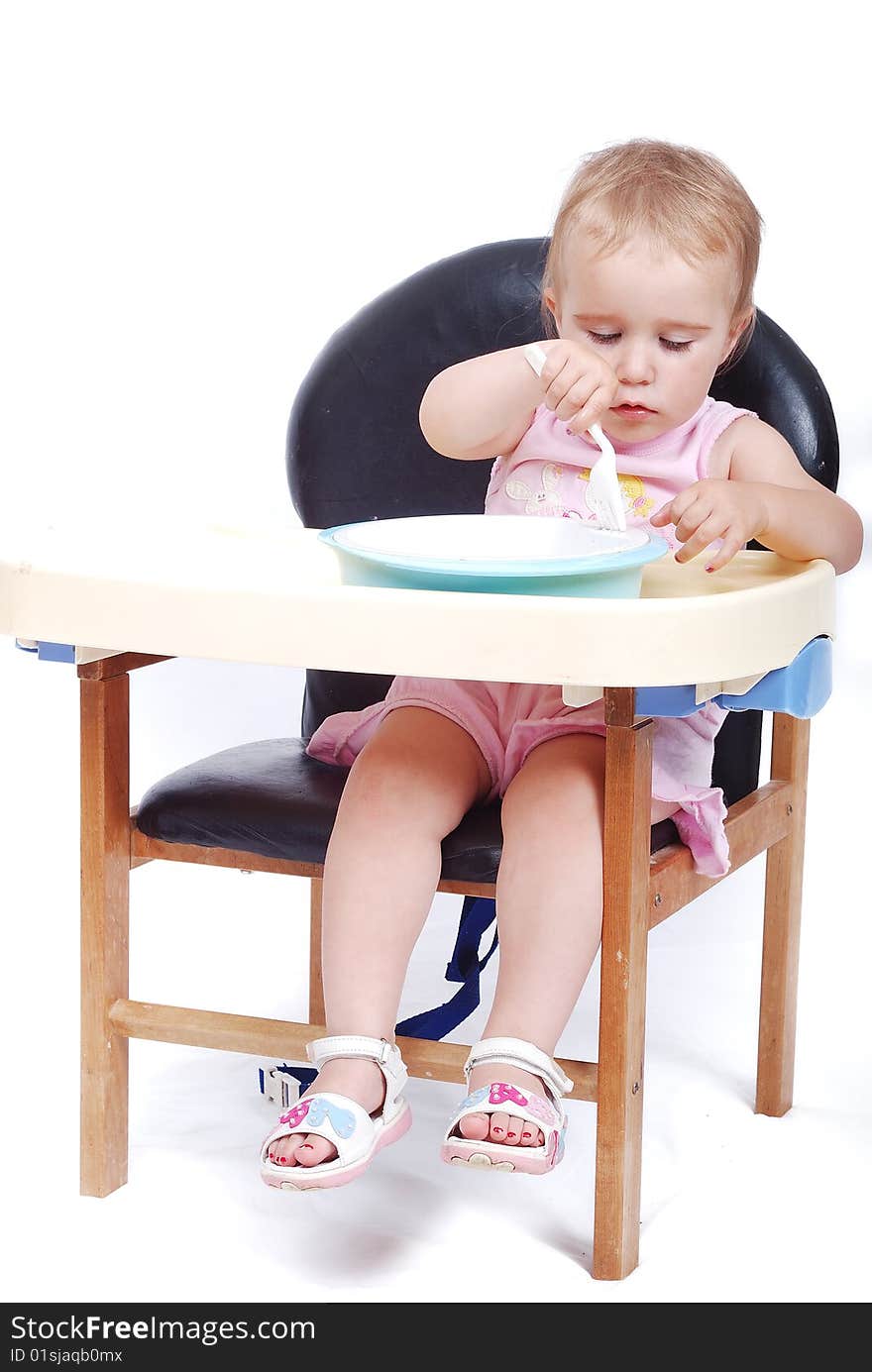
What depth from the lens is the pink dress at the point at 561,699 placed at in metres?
1.50

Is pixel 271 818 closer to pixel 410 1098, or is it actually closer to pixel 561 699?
pixel 561 699

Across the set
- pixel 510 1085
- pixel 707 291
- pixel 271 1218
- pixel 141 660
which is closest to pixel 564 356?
pixel 707 291

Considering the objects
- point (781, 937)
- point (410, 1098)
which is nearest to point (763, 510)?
point (781, 937)

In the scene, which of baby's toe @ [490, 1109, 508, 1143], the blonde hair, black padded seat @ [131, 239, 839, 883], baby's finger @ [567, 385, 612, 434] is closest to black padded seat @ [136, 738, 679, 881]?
black padded seat @ [131, 239, 839, 883]

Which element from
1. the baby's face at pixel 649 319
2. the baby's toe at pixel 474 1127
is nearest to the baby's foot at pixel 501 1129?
the baby's toe at pixel 474 1127

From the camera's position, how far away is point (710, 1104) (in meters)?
1.78

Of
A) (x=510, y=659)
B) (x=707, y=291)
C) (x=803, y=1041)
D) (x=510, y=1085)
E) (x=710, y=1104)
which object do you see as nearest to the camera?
(x=510, y=659)

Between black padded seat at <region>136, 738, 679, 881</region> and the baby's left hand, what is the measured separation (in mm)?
259

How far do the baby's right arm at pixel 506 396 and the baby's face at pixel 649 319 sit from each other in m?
0.03

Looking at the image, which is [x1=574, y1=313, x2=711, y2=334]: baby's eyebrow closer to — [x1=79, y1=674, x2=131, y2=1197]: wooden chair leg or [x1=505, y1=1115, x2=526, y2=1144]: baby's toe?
[x1=79, y1=674, x2=131, y2=1197]: wooden chair leg

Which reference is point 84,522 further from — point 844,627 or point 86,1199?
point 844,627

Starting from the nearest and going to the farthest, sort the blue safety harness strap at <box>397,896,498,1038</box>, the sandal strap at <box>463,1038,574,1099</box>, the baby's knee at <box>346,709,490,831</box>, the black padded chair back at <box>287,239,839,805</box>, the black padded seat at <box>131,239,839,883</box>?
1. the sandal strap at <box>463,1038,574,1099</box>
2. the baby's knee at <box>346,709,490,831</box>
3. the blue safety harness strap at <box>397,896,498,1038</box>
4. the black padded seat at <box>131,239,839,883</box>
5. the black padded chair back at <box>287,239,839,805</box>

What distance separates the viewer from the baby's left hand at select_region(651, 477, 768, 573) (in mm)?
1354

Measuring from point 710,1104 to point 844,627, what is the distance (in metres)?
0.72
